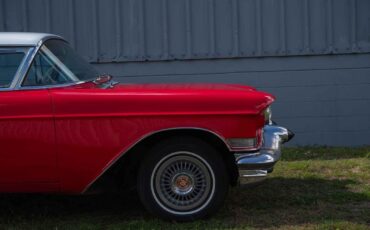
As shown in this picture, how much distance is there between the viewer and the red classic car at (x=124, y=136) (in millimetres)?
5188

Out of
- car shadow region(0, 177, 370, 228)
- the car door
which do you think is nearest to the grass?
car shadow region(0, 177, 370, 228)

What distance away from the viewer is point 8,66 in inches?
211

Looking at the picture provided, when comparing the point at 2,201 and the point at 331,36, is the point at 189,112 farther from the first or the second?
the point at 331,36

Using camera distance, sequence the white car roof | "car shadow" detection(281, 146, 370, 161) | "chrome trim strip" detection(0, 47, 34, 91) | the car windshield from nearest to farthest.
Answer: "chrome trim strip" detection(0, 47, 34, 91) < the white car roof < the car windshield < "car shadow" detection(281, 146, 370, 161)

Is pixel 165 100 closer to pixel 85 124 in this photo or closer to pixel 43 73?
pixel 85 124

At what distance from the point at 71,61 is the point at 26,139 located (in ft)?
3.12

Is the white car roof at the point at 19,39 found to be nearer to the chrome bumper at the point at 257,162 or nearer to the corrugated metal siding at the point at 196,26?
the chrome bumper at the point at 257,162

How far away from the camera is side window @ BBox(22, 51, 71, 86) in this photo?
17.5ft

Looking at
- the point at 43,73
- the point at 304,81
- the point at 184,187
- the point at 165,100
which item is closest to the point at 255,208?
the point at 184,187

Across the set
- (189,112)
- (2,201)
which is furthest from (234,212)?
(2,201)

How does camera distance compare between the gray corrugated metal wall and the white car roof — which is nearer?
the white car roof

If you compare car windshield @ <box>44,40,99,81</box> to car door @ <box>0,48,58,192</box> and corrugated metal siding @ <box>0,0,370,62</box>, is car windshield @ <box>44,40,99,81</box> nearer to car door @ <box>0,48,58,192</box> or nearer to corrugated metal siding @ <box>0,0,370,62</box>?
car door @ <box>0,48,58,192</box>

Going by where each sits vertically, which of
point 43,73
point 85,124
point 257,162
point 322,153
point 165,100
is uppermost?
point 43,73

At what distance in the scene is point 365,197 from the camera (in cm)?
629
